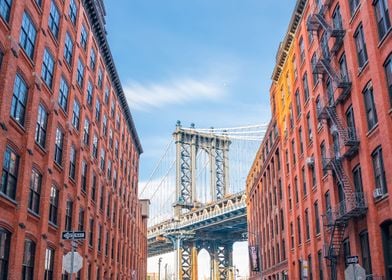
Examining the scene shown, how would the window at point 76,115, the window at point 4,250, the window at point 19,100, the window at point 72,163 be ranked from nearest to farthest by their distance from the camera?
the window at point 4,250
the window at point 19,100
the window at point 72,163
the window at point 76,115

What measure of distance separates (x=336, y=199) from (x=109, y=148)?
81.4ft

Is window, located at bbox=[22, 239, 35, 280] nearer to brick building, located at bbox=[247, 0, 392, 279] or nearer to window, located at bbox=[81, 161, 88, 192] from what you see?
window, located at bbox=[81, 161, 88, 192]

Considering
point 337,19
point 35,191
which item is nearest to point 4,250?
point 35,191

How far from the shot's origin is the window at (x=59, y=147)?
30286mm

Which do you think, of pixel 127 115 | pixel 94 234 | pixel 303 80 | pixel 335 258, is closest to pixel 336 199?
pixel 335 258

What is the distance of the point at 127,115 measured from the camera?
61438 millimetres

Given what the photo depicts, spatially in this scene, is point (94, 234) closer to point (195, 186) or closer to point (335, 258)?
point (335, 258)

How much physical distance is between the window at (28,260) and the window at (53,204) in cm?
348

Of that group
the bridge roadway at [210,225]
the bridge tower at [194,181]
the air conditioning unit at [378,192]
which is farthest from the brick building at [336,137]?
the bridge tower at [194,181]

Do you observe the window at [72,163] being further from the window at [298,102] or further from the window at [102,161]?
the window at [298,102]

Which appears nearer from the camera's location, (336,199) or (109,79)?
(336,199)

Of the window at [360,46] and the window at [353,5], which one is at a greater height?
the window at [353,5]

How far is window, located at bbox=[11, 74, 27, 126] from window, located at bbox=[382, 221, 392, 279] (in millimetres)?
18602

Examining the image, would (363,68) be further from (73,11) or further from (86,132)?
(86,132)
